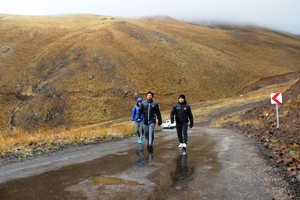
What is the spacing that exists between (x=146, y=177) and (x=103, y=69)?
6748 cm

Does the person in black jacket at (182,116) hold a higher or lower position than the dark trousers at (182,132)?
higher

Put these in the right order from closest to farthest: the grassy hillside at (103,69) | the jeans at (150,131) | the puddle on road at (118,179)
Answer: the puddle on road at (118,179) < the jeans at (150,131) < the grassy hillside at (103,69)

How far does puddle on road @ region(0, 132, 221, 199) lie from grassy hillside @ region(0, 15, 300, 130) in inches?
1949

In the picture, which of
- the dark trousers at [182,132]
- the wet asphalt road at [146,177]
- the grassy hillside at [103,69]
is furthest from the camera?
the grassy hillside at [103,69]

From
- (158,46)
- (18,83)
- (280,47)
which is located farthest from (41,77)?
(280,47)

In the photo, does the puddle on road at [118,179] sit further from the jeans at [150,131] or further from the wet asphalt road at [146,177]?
the jeans at [150,131]

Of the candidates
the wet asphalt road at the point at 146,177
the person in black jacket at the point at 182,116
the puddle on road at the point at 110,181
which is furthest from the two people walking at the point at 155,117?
the puddle on road at the point at 110,181

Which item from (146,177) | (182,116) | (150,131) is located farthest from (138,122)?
(146,177)

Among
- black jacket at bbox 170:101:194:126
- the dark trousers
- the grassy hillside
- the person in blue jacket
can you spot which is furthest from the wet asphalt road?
the grassy hillside

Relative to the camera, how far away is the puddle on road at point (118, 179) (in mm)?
6637

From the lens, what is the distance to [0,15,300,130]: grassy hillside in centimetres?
6322

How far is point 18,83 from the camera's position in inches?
2741

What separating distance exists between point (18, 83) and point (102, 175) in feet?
218

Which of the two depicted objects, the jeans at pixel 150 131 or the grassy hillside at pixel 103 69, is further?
the grassy hillside at pixel 103 69
